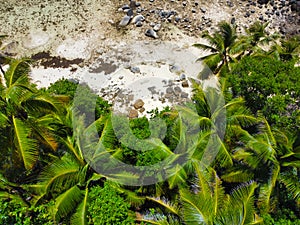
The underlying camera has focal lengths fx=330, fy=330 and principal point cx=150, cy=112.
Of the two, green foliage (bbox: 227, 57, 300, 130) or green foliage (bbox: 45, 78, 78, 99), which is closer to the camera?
green foliage (bbox: 227, 57, 300, 130)

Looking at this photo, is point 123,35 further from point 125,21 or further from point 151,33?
point 151,33

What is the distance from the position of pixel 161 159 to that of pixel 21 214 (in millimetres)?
5497

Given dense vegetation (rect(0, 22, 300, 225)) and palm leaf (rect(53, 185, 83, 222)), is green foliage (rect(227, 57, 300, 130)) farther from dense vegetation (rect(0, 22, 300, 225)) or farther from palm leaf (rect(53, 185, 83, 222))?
palm leaf (rect(53, 185, 83, 222))

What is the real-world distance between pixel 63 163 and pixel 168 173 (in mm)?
4116

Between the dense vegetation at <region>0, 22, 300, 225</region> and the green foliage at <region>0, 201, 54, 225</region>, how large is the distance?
4 centimetres

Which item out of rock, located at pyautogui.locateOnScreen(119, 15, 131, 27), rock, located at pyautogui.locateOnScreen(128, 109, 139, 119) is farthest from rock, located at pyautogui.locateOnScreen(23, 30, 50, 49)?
rock, located at pyautogui.locateOnScreen(128, 109, 139, 119)

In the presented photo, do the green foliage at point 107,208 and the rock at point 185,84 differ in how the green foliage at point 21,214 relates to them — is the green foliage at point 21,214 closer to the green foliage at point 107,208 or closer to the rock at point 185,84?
the green foliage at point 107,208

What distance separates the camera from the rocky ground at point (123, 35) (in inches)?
805

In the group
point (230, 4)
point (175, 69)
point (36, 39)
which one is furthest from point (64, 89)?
point (230, 4)

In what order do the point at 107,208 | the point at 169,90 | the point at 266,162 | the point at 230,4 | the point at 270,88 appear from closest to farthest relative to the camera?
the point at 107,208 < the point at 266,162 < the point at 270,88 < the point at 169,90 < the point at 230,4

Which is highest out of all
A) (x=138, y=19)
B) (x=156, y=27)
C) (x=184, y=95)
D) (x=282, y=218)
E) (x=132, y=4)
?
(x=132, y=4)

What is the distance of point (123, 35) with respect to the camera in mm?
22812

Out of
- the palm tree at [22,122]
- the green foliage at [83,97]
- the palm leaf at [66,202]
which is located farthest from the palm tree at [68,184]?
the green foliage at [83,97]

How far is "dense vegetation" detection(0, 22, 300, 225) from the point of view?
11914 mm
